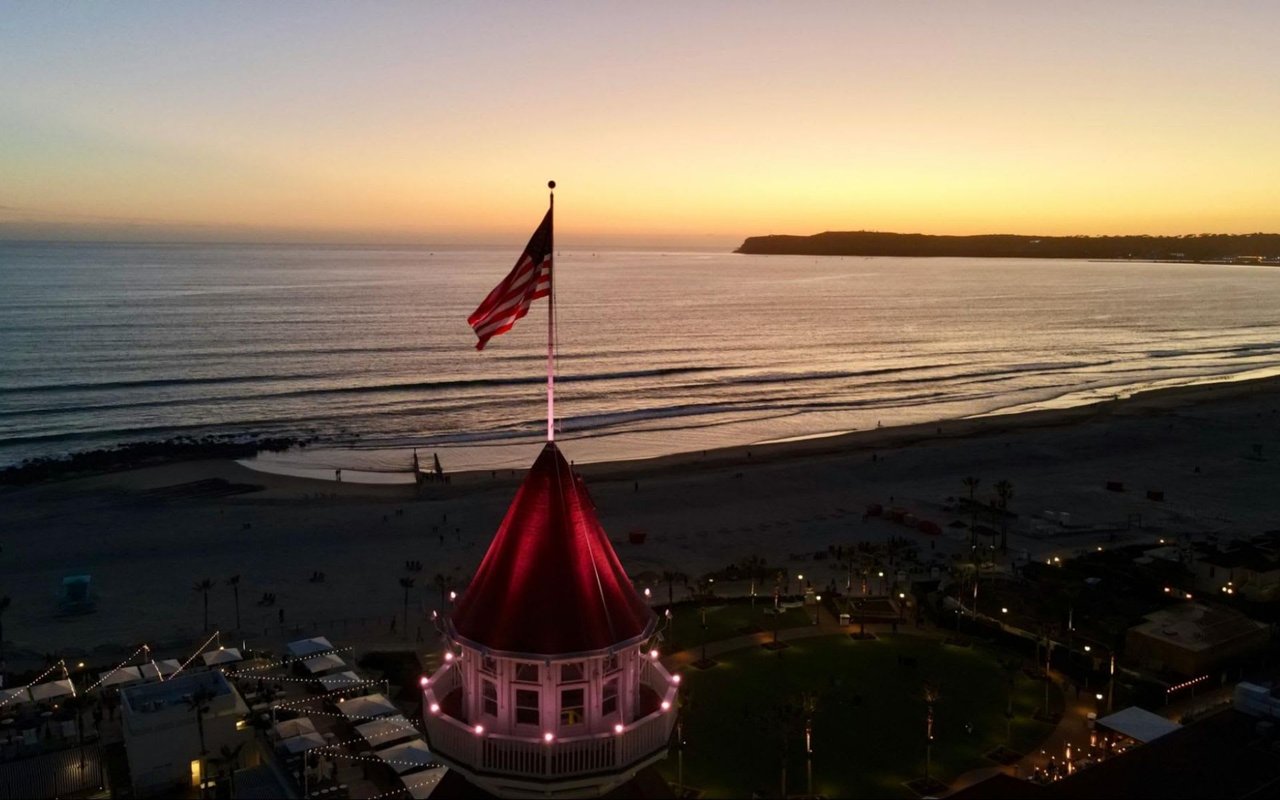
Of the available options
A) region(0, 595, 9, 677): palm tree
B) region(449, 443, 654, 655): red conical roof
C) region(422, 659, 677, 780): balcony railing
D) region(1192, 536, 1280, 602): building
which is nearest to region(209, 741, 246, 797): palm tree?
region(0, 595, 9, 677): palm tree

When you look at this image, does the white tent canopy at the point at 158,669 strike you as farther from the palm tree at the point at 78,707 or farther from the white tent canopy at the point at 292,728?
the white tent canopy at the point at 292,728

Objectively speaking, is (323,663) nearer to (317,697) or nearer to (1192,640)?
(317,697)

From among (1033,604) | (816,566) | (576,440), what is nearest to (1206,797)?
(1033,604)

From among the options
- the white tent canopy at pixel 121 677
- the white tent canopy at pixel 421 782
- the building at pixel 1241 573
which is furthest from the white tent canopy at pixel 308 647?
the building at pixel 1241 573

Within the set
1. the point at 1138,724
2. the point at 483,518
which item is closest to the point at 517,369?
the point at 483,518

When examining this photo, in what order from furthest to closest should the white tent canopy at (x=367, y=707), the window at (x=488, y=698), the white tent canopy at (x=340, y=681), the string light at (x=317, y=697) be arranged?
the white tent canopy at (x=340, y=681)
the string light at (x=317, y=697)
the white tent canopy at (x=367, y=707)
the window at (x=488, y=698)

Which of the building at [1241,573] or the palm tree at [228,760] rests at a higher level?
the building at [1241,573]
